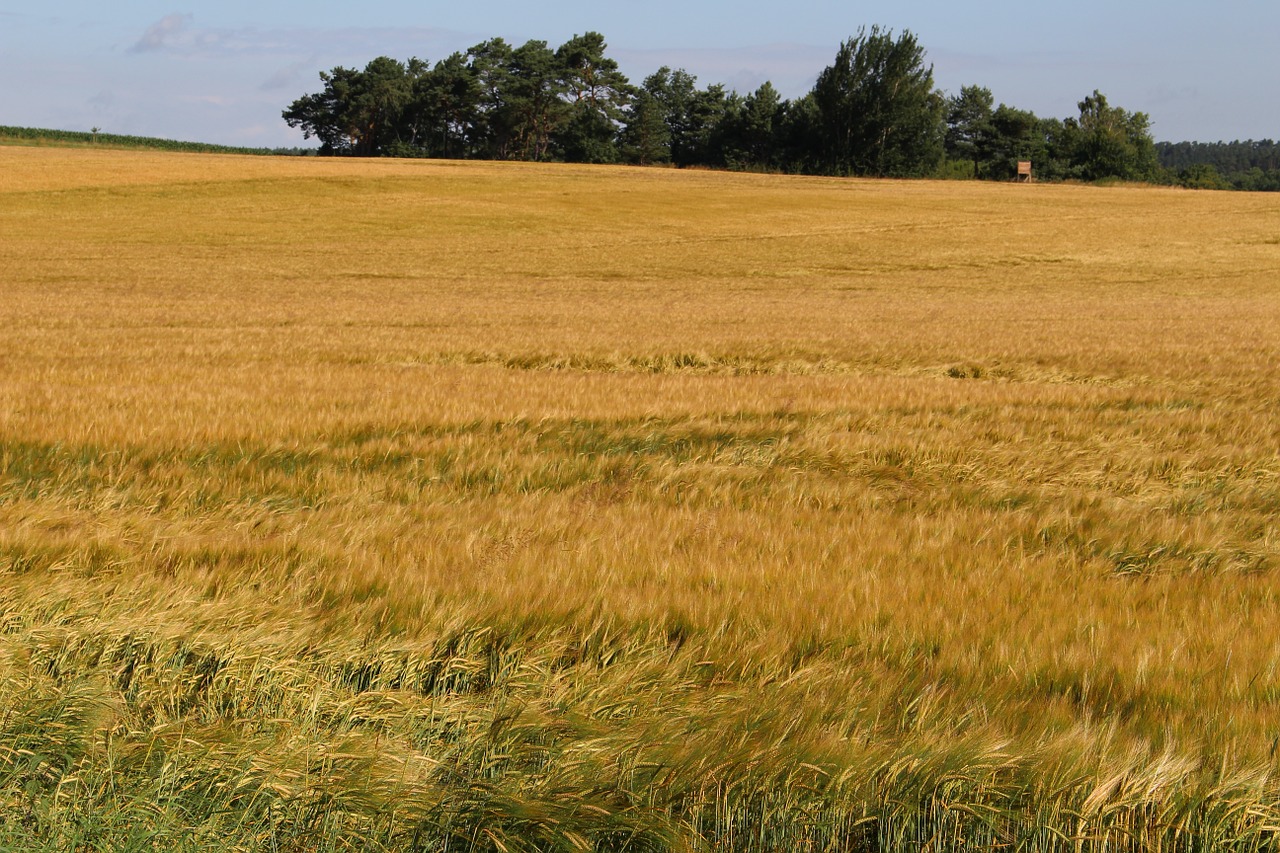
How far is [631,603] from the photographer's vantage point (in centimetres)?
357

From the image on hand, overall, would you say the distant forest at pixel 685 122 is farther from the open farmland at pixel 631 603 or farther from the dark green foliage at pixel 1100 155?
the open farmland at pixel 631 603

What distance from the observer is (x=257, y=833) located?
221 cm

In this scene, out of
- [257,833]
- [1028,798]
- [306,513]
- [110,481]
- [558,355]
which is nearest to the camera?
[257,833]

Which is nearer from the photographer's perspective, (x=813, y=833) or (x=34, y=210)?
(x=813, y=833)

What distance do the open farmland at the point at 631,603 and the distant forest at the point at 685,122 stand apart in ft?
252

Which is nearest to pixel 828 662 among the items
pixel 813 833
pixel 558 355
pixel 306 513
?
pixel 813 833

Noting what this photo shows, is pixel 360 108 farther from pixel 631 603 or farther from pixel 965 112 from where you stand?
pixel 631 603

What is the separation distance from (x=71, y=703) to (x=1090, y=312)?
23989 millimetres

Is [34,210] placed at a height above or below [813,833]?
above

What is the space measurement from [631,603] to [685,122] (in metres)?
105

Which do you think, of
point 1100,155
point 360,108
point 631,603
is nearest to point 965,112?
point 1100,155

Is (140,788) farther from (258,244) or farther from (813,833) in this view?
(258,244)

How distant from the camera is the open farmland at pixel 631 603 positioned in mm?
2326

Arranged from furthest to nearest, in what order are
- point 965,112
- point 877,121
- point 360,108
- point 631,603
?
point 965,112
point 360,108
point 877,121
point 631,603
